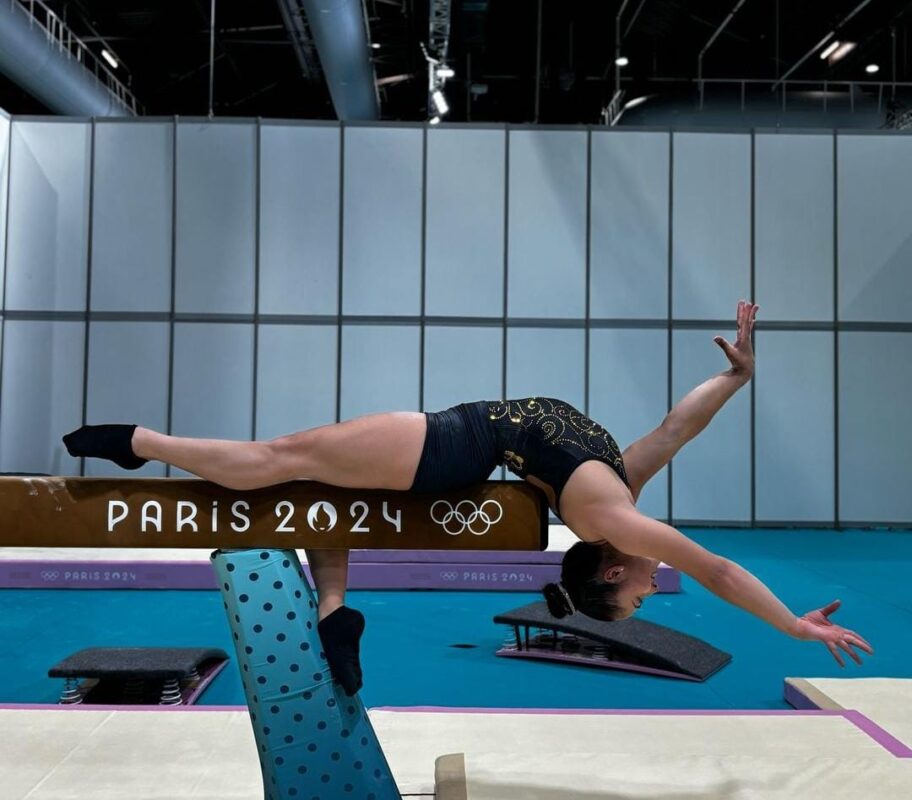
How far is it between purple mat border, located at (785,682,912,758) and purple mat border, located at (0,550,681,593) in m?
2.53

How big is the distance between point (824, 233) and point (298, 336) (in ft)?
20.4

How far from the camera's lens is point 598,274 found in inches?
369

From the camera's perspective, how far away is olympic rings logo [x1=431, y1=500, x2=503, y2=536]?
2359mm

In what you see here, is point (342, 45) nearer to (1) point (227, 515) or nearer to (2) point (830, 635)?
(1) point (227, 515)

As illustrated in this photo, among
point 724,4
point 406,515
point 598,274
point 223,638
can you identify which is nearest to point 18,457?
point 223,638

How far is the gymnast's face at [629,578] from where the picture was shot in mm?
2492

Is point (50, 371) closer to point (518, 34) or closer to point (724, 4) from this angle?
point (518, 34)

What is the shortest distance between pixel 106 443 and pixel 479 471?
1.06 meters

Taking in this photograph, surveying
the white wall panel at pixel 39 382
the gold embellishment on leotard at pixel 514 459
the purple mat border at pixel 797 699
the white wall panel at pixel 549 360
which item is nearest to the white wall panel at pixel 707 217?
the white wall panel at pixel 549 360

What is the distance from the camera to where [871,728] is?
3.07 metres

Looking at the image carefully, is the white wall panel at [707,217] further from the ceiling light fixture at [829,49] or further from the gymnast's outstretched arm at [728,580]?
the gymnast's outstretched arm at [728,580]

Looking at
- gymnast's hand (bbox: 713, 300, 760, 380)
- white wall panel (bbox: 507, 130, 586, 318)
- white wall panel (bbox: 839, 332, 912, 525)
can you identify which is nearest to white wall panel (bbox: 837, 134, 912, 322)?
white wall panel (bbox: 839, 332, 912, 525)

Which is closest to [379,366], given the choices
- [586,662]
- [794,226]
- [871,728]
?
[794,226]

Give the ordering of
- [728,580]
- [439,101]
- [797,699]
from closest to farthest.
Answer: [728,580] → [797,699] → [439,101]
